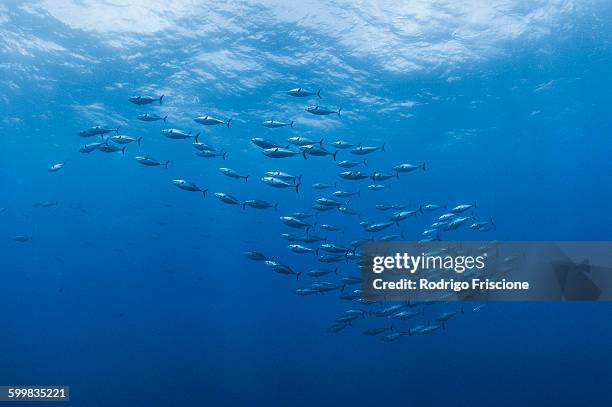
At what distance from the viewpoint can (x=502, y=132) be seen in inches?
1079

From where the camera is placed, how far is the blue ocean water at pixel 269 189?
56.3 feet

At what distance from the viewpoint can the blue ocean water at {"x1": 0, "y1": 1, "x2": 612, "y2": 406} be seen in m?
17.2

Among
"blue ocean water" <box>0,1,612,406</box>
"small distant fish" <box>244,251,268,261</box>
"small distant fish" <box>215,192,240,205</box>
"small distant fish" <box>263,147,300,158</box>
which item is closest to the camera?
"small distant fish" <box>263,147,300,158</box>

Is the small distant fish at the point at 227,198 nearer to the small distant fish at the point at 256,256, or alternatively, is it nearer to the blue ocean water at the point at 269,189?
the small distant fish at the point at 256,256

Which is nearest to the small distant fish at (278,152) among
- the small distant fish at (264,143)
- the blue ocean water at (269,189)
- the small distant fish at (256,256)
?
the small distant fish at (264,143)

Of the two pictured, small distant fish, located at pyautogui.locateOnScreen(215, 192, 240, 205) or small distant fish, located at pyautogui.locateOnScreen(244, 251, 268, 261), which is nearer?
small distant fish, located at pyautogui.locateOnScreen(215, 192, 240, 205)

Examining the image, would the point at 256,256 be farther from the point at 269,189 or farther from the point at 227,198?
the point at 269,189

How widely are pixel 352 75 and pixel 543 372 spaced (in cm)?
2345

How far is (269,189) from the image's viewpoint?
39.8m

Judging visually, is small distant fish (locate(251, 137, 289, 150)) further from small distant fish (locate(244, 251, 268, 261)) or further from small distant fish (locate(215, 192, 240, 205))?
small distant fish (locate(244, 251, 268, 261))

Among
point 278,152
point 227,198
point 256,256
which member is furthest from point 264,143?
point 256,256

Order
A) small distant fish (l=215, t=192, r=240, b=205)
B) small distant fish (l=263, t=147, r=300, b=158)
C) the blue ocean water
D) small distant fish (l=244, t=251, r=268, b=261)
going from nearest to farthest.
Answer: small distant fish (l=263, t=147, r=300, b=158) → small distant fish (l=215, t=192, r=240, b=205) → small distant fish (l=244, t=251, r=268, b=261) → the blue ocean water

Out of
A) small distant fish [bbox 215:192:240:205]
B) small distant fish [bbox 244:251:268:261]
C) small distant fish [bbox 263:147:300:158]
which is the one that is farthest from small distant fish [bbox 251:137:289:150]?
small distant fish [bbox 244:251:268:261]

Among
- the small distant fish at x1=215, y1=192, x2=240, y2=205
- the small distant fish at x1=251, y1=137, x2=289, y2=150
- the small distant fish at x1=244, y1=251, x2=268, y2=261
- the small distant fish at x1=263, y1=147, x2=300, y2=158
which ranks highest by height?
the small distant fish at x1=251, y1=137, x2=289, y2=150
